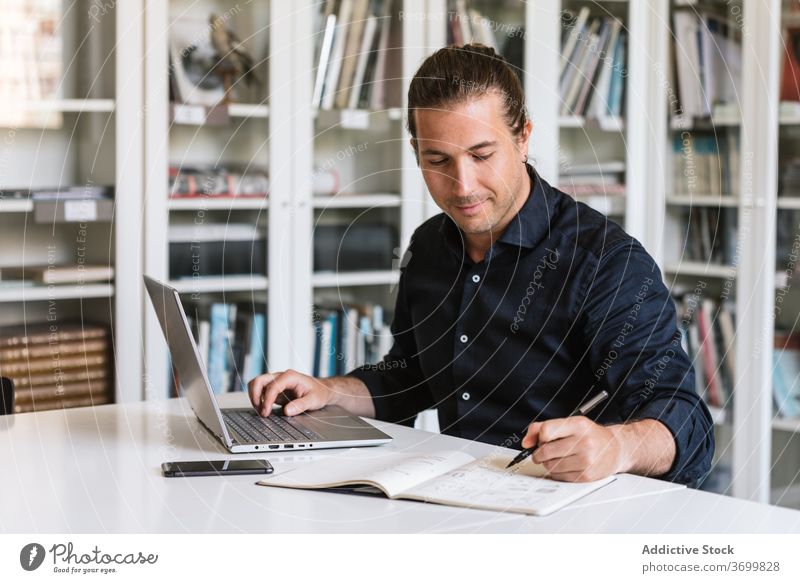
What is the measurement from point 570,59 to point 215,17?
1.10 meters

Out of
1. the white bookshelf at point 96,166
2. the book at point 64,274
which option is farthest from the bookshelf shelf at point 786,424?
the book at point 64,274

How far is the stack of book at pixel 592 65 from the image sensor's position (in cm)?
334

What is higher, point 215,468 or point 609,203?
point 609,203

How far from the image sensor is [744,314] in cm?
310

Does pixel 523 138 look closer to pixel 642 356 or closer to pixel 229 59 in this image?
pixel 642 356

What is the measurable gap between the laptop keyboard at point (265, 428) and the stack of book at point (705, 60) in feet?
6.65

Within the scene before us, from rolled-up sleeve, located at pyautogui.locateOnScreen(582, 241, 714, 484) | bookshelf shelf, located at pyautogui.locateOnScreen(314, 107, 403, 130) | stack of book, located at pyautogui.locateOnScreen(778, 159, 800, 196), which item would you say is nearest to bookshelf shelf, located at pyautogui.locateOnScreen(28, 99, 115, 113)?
bookshelf shelf, located at pyautogui.locateOnScreen(314, 107, 403, 130)

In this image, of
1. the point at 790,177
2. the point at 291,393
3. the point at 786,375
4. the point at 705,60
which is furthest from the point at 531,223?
the point at 705,60

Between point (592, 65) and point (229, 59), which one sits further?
point (592, 65)

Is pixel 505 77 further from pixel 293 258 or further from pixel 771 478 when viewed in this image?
pixel 771 478

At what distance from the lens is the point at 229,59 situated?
2883 millimetres

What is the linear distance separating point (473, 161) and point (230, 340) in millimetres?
1374

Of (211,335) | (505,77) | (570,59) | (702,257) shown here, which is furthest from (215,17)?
(702,257)

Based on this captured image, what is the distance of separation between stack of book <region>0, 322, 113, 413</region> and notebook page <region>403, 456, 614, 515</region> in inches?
63.1
